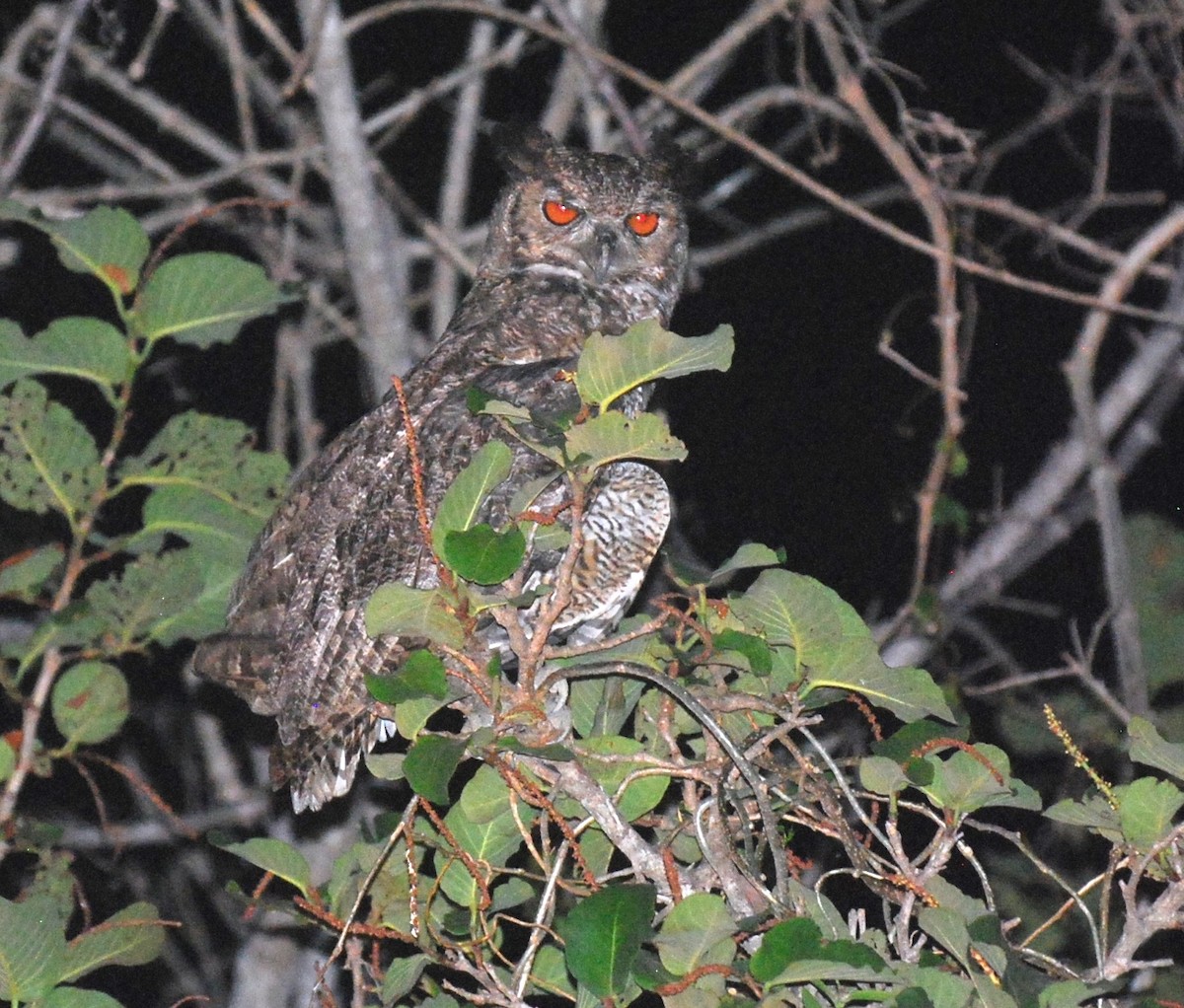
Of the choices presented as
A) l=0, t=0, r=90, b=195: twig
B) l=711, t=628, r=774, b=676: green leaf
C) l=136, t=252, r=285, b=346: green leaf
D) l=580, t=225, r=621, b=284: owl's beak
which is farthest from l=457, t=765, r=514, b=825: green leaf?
l=0, t=0, r=90, b=195: twig

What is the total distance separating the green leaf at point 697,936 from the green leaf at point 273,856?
1.83ft

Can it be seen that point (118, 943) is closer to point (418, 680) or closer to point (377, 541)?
point (418, 680)

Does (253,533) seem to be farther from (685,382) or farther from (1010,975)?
(685,382)

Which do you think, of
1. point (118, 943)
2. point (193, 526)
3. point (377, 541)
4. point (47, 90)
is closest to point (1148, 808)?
point (118, 943)

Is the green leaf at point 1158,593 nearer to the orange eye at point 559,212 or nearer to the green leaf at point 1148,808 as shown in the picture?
the orange eye at point 559,212

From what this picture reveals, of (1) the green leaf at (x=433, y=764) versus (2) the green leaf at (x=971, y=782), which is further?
(2) the green leaf at (x=971, y=782)

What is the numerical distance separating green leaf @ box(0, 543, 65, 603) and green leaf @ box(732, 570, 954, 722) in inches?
55.4

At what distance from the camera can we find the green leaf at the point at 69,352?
2.63 m

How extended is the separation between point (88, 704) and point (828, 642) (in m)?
1.47

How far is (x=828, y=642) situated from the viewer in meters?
1.83

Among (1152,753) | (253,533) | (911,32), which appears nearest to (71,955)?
(253,533)

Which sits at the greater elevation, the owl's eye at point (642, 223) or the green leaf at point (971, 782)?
the owl's eye at point (642, 223)

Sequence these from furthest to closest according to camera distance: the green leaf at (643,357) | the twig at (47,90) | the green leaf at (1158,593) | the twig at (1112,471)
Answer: the green leaf at (1158,593) < the twig at (1112,471) < the twig at (47,90) < the green leaf at (643,357)

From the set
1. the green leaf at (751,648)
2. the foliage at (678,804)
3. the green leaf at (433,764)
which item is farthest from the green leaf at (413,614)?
the green leaf at (751,648)
